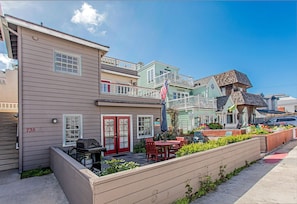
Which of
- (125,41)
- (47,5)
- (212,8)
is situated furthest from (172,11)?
(47,5)

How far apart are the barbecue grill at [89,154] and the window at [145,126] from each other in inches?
184

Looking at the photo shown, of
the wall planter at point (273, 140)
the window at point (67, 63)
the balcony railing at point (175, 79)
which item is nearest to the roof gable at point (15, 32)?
the window at point (67, 63)

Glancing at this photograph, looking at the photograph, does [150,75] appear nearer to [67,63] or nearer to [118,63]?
[118,63]

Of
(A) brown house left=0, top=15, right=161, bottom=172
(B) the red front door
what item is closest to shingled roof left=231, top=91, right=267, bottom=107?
(A) brown house left=0, top=15, right=161, bottom=172

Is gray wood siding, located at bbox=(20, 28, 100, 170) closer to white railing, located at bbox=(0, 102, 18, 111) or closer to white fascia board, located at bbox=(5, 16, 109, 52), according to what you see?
white fascia board, located at bbox=(5, 16, 109, 52)

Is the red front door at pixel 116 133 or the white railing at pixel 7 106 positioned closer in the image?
the red front door at pixel 116 133

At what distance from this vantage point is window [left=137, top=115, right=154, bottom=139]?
10.7 metres

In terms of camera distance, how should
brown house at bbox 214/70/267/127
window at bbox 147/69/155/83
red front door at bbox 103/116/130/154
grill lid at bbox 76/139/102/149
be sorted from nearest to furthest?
grill lid at bbox 76/139/102/149, red front door at bbox 103/116/130/154, window at bbox 147/69/155/83, brown house at bbox 214/70/267/127

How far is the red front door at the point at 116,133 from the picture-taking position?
30.3 ft

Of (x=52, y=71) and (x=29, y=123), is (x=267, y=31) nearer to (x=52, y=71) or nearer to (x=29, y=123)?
(x=52, y=71)

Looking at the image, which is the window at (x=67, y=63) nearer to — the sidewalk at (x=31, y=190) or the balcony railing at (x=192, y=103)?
the sidewalk at (x=31, y=190)

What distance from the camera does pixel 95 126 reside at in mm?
8680

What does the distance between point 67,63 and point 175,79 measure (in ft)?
45.8

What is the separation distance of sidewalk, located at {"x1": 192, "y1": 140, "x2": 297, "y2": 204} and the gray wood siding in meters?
6.20
